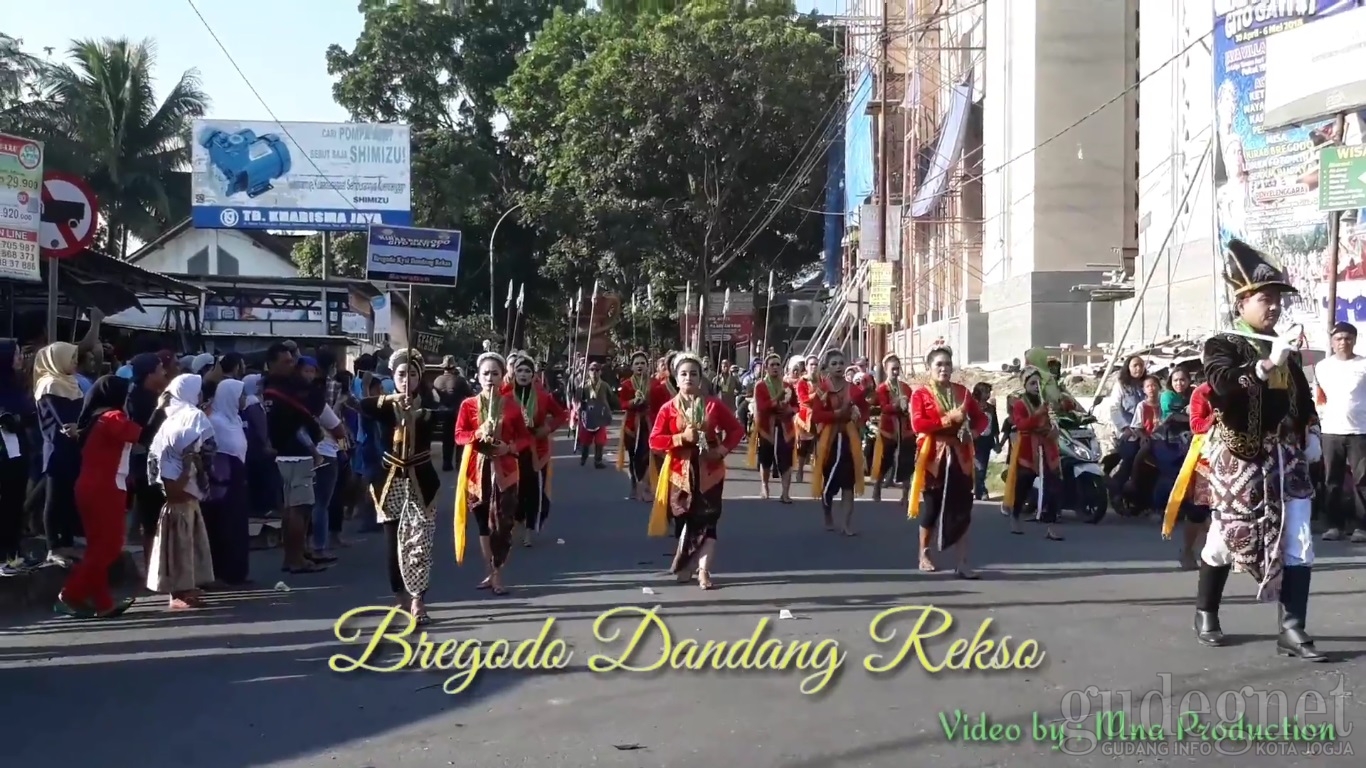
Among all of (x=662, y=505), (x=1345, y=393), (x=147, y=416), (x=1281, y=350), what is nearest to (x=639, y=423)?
(x=662, y=505)

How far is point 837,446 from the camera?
12.6 m

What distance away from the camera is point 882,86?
22.7 meters

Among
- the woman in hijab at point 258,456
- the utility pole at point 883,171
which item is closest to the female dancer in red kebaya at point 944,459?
the woman in hijab at point 258,456

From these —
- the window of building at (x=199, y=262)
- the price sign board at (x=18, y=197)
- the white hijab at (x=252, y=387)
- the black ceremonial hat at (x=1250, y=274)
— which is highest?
the window of building at (x=199, y=262)

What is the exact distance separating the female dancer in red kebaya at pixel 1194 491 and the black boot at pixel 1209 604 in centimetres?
71

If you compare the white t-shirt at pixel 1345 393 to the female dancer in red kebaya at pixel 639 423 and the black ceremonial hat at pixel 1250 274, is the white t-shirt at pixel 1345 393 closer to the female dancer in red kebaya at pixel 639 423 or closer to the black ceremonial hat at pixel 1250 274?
the black ceremonial hat at pixel 1250 274

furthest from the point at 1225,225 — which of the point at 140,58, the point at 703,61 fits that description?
the point at 140,58

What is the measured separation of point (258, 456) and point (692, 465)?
3.29 m

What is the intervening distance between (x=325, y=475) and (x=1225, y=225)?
A: 13334mm

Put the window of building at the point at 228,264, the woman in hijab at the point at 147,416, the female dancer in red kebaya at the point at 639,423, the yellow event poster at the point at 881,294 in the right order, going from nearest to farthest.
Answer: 1. the woman in hijab at the point at 147,416
2. the female dancer in red kebaya at the point at 639,423
3. the yellow event poster at the point at 881,294
4. the window of building at the point at 228,264

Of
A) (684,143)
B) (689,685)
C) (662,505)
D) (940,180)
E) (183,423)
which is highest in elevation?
(684,143)

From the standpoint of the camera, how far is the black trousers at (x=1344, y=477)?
11.5 m

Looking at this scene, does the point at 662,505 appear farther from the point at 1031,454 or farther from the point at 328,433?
the point at 1031,454

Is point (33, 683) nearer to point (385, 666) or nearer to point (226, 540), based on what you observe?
point (385, 666)
